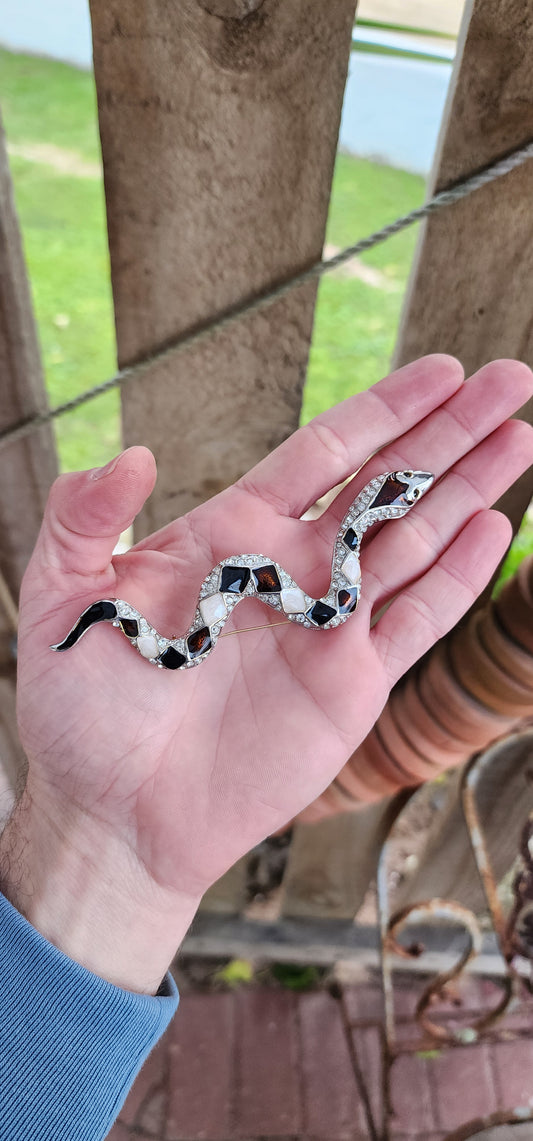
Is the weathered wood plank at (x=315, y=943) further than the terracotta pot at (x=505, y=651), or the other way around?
the weathered wood plank at (x=315, y=943)

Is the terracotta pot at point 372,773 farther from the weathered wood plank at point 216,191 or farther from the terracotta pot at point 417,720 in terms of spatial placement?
the weathered wood plank at point 216,191

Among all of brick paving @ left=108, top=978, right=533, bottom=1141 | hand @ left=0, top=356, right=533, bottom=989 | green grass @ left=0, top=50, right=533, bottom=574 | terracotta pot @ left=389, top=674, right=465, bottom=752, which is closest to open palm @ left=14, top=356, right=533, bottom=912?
hand @ left=0, top=356, right=533, bottom=989

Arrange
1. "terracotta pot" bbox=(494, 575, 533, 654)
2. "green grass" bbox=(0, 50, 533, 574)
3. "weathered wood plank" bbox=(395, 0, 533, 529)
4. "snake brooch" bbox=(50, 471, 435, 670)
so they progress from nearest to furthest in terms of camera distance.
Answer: "weathered wood plank" bbox=(395, 0, 533, 529) → "snake brooch" bbox=(50, 471, 435, 670) → "terracotta pot" bbox=(494, 575, 533, 654) → "green grass" bbox=(0, 50, 533, 574)

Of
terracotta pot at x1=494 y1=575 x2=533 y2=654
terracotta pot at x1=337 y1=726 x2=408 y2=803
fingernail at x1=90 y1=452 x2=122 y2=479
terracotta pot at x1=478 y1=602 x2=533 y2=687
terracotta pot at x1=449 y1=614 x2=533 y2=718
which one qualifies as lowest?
terracotta pot at x1=337 y1=726 x2=408 y2=803

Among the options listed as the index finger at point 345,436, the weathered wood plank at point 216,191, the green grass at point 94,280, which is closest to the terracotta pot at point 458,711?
the index finger at point 345,436

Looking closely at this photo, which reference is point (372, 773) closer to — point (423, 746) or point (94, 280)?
point (423, 746)

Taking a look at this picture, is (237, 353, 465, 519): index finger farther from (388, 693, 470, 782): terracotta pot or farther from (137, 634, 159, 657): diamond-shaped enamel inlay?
(388, 693, 470, 782): terracotta pot

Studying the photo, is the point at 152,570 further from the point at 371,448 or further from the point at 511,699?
the point at 511,699
